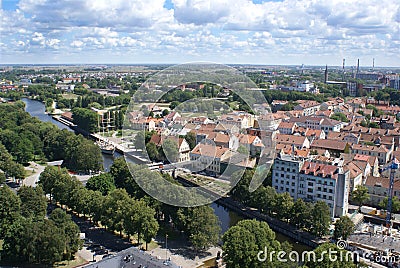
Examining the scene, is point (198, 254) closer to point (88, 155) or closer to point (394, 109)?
point (88, 155)

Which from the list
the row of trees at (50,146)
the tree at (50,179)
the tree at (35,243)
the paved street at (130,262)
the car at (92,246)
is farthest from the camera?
the row of trees at (50,146)

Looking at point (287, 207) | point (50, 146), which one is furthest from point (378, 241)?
point (50, 146)

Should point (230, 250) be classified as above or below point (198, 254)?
above

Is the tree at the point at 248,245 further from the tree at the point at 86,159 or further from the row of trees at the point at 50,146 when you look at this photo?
the row of trees at the point at 50,146

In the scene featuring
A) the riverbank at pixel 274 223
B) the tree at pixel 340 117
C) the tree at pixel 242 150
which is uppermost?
the tree at pixel 242 150

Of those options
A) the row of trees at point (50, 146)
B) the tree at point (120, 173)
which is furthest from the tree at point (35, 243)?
the row of trees at point (50, 146)

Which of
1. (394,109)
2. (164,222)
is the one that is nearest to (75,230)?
(164,222)

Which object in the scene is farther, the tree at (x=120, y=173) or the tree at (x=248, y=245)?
the tree at (x=120, y=173)
